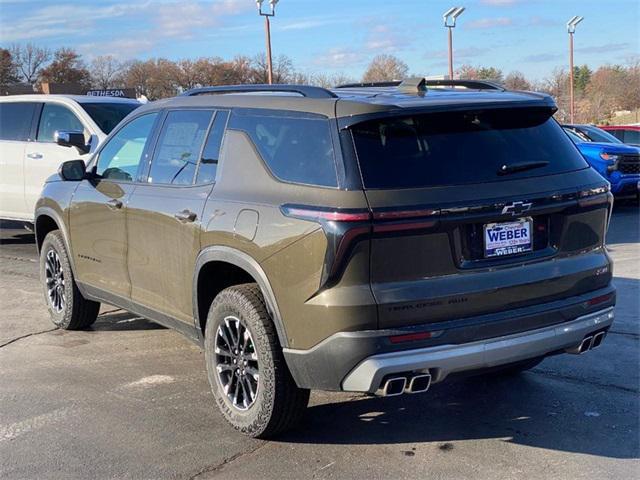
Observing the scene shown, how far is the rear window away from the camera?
3.66 m

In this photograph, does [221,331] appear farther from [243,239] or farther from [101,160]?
[101,160]

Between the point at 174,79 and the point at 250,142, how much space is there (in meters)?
59.0

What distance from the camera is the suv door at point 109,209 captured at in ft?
17.7

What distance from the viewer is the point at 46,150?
10.1 metres

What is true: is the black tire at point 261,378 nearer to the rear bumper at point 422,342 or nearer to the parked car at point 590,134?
the rear bumper at point 422,342

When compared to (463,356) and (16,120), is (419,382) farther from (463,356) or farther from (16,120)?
(16,120)

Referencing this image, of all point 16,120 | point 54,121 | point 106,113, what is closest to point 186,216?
point 106,113

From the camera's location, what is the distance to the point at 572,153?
13.9ft

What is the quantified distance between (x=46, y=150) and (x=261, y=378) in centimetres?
722

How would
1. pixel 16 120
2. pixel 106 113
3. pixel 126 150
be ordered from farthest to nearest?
pixel 16 120
pixel 106 113
pixel 126 150

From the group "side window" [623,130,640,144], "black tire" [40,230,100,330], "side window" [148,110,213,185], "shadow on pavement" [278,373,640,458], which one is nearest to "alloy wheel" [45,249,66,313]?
"black tire" [40,230,100,330]

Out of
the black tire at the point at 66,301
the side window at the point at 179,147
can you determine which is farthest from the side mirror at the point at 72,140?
the side window at the point at 179,147

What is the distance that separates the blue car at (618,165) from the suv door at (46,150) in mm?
9505

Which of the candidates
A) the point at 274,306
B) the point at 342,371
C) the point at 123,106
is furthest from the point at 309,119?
the point at 123,106
